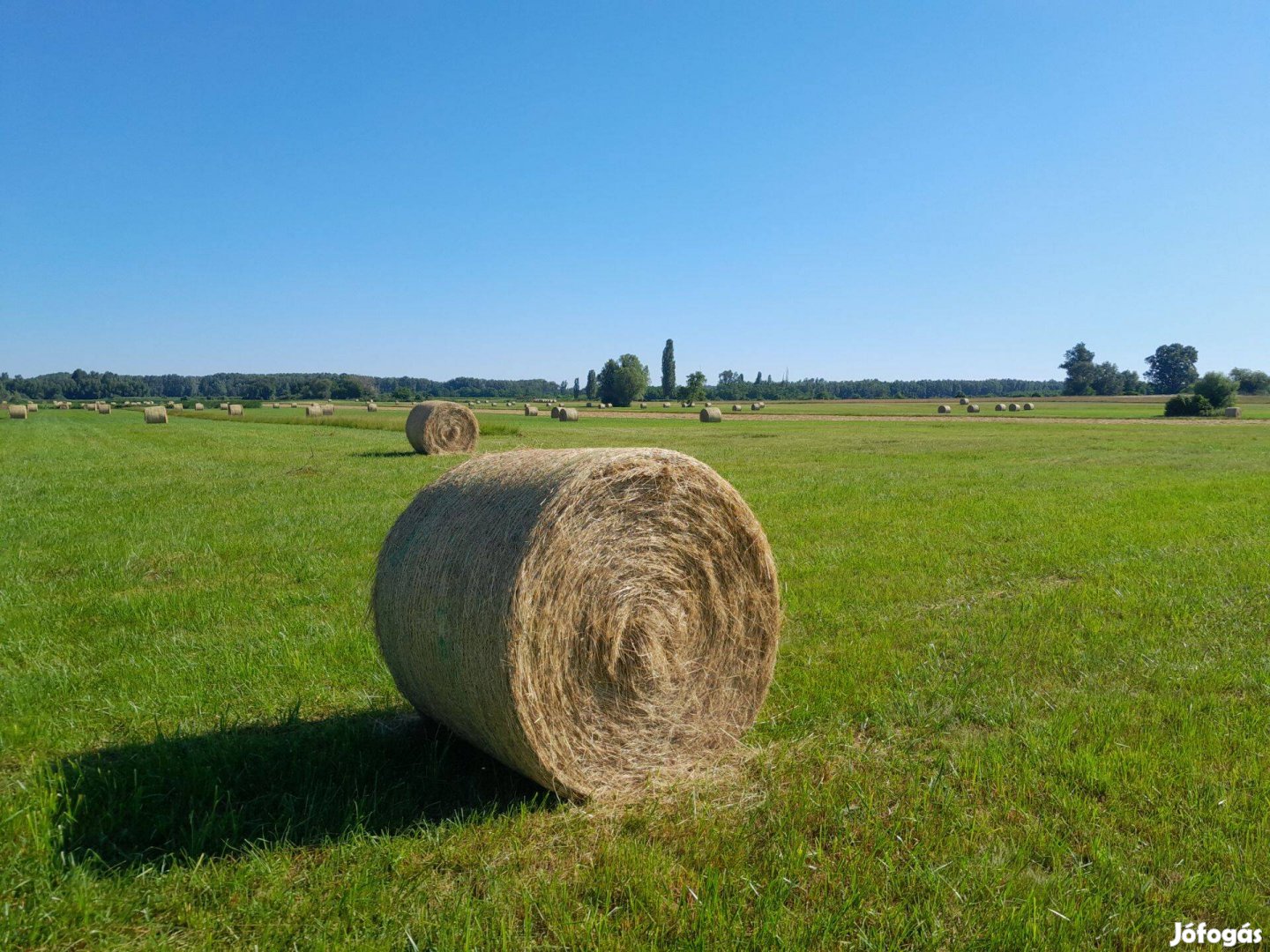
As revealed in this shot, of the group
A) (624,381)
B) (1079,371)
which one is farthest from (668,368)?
(1079,371)

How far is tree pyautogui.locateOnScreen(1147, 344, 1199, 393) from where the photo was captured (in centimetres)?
15462

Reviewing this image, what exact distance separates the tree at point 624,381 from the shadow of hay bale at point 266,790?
420 feet

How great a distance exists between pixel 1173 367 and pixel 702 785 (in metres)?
183

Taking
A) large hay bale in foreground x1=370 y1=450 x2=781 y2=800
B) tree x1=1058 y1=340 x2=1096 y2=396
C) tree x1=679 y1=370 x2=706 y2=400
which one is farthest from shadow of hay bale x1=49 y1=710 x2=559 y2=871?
tree x1=1058 y1=340 x2=1096 y2=396

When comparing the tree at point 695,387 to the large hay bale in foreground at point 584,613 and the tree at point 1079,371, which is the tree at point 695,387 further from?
→ the large hay bale in foreground at point 584,613

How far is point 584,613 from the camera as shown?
4.85 metres

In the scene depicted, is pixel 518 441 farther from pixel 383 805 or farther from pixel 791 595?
pixel 383 805

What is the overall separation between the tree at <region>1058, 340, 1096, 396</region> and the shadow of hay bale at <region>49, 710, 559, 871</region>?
170 m

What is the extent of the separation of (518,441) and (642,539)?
25.7m

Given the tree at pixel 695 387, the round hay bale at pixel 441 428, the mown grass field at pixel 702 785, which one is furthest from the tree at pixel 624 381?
the mown grass field at pixel 702 785

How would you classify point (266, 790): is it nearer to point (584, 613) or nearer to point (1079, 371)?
point (584, 613)

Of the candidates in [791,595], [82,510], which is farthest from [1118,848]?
[82,510]

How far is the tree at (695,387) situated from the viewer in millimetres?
130375

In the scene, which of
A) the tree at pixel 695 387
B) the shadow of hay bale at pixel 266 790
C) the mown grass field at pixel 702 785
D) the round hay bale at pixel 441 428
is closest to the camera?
the mown grass field at pixel 702 785
